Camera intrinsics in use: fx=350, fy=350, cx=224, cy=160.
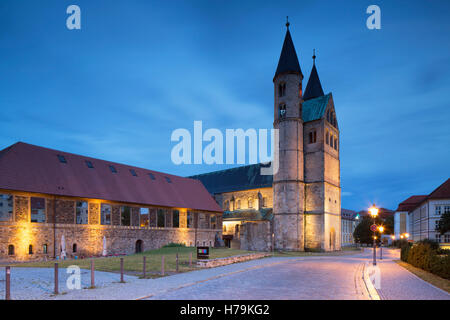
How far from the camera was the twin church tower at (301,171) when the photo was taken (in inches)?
1865

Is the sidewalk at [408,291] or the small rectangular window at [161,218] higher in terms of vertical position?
the sidewalk at [408,291]

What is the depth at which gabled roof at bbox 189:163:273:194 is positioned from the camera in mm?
58656

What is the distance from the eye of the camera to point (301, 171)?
49094 mm

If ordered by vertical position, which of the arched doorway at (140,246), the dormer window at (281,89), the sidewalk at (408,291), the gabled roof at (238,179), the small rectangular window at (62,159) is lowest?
the arched doorway at (140,246)

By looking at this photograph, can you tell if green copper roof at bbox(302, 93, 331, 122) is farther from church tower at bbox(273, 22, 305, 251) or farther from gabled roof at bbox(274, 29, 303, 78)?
gabled roof at bbox(274, 29, 303, 78)

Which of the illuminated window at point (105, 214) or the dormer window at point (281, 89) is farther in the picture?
the dormer window at point (281, 89)

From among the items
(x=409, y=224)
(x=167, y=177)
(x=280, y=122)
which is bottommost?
(x=409, y=224)

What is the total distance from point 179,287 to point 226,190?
2039 inches

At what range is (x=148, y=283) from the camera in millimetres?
13211

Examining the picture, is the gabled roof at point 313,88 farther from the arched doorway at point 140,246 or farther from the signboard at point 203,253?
the signboard at point 203,253

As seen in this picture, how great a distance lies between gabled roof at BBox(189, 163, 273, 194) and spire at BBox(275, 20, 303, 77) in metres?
17.5

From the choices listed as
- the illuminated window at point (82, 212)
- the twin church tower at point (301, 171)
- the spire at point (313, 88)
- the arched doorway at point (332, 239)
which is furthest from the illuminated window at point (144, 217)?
the spire at point (313, 88)
